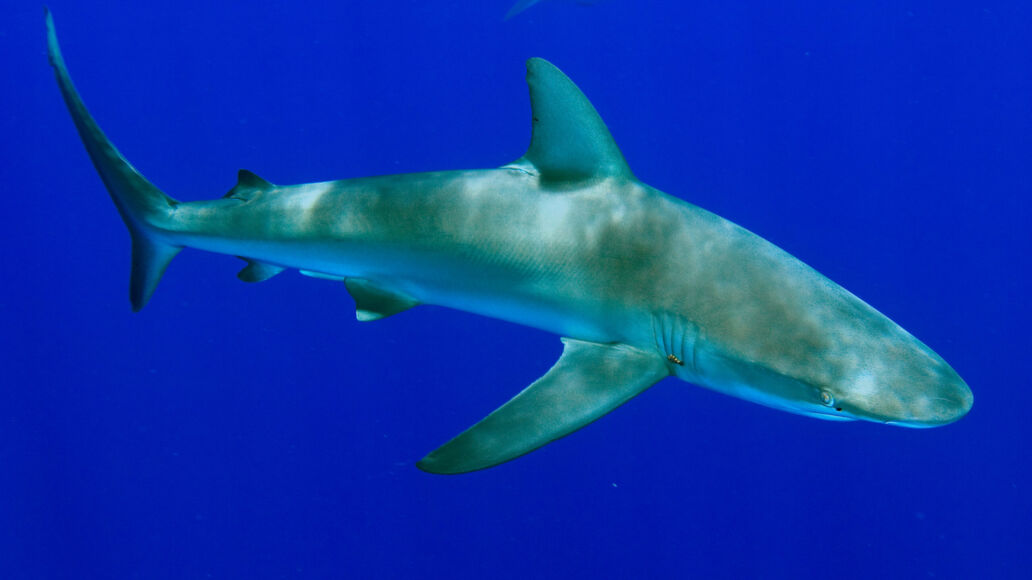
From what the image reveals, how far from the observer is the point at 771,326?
9.26 feet

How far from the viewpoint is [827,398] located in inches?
102

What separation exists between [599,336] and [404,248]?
999 millimetres

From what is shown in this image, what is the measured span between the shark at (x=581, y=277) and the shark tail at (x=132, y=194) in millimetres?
47

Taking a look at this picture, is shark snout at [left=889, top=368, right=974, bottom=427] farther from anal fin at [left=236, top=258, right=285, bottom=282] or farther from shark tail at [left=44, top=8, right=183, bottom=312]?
shark tail at [left=44, top=8, right=183, bottom=312]

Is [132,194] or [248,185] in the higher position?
[248,185]

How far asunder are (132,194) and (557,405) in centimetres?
275

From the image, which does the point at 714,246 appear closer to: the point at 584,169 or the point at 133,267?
the point at 584,169

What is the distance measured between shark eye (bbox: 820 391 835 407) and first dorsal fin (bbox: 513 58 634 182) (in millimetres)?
1313

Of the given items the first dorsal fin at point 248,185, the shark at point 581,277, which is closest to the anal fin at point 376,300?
the shark at point 581,277

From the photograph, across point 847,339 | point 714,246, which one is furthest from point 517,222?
point 847,339

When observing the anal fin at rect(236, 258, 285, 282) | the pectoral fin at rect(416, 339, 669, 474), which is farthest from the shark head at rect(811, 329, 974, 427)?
the anal fin at rect(236, 258, 285, 282)

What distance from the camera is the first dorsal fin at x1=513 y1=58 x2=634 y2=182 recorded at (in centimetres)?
326

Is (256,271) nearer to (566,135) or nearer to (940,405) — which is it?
(566,135)

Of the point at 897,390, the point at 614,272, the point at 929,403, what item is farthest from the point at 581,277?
the point at 929,403
